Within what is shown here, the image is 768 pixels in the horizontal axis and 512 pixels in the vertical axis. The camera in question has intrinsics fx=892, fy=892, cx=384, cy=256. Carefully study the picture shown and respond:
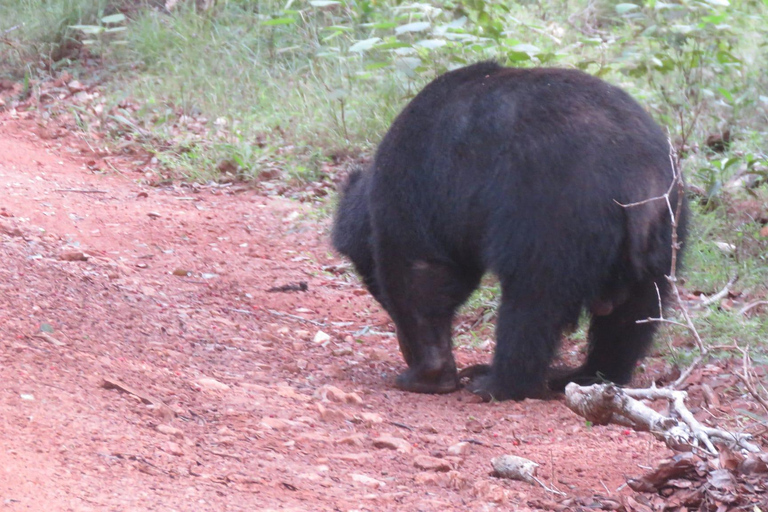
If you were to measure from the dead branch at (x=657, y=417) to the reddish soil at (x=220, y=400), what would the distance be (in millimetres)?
150

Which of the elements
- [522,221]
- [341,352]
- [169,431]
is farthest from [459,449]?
[341,352]

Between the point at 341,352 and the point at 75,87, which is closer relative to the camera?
the point at 341,352

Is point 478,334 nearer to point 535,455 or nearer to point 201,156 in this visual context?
point 535,455

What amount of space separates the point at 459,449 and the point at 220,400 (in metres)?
0.84

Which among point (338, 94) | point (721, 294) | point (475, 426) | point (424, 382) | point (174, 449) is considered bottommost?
point (424, 382)

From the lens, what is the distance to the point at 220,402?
3.05m

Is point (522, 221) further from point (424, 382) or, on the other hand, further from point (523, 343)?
point (424, 382)

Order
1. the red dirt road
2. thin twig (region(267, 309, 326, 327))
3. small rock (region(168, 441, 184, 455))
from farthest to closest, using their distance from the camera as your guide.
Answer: thin twig (region(267, 309, 326, 327)) → small rock (region(168, 441, 184, 455)) → the red dirt road

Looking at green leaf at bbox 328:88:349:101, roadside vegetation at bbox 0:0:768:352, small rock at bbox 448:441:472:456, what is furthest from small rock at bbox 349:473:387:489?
green leaf at bbox 328:88:349:101

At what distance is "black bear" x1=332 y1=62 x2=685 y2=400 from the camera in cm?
352

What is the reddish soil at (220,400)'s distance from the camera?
2.27 meters

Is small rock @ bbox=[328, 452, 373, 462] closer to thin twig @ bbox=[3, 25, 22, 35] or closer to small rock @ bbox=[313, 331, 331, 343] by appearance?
small rock @ bbox=[313, 331, 331, 343]

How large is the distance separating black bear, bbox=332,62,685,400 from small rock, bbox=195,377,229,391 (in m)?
1.06

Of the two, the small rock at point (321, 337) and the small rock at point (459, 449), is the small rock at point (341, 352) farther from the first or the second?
the small rock at point (459, 449)
